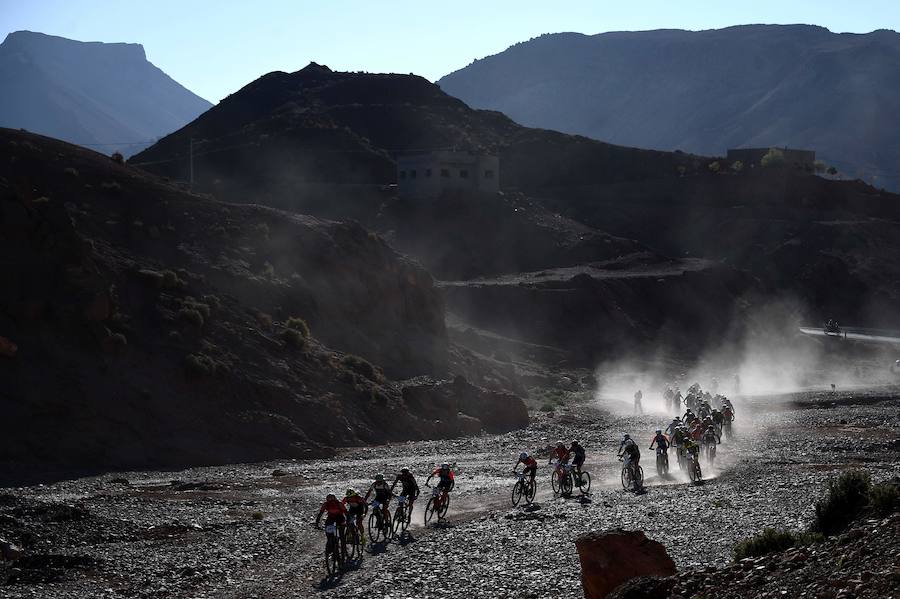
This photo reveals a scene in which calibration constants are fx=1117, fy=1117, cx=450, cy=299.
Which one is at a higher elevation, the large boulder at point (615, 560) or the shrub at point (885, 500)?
the shrub at point (885, 500)

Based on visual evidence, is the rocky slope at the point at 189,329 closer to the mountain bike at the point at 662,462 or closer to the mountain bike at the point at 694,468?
the mountain bike at the point at 662,462

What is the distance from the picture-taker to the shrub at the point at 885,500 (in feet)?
49.3

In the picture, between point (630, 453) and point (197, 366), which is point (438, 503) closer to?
point (630, 453)

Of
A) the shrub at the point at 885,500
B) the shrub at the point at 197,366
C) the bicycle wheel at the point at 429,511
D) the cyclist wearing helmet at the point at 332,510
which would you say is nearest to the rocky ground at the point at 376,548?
the bicycle wheel at the point at 429,511

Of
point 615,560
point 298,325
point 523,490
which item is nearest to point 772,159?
point 298,325

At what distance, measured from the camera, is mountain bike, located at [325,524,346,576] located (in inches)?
770

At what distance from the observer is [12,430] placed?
3338 cm

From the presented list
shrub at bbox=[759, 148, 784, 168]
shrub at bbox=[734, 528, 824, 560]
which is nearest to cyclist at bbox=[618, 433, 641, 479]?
shrub at bbox=[734, 528, 824, 560]

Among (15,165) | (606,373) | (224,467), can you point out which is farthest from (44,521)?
(606,373)

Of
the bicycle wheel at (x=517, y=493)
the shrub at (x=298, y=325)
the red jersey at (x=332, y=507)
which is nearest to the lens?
the red jersey at (x=332, y=507)

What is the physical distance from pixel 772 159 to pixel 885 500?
114 metres

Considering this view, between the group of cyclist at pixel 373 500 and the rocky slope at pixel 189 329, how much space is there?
13394mm

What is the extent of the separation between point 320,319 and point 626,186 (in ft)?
230

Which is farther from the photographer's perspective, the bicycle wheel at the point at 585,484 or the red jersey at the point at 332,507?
the bicycle wheel at the point at 585,484
